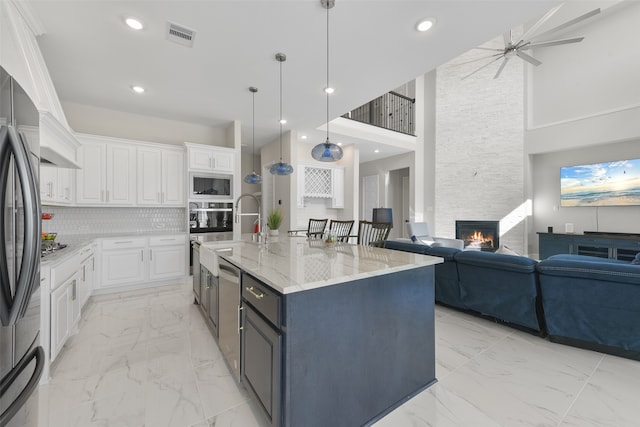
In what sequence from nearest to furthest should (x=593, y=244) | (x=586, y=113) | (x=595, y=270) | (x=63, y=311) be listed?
(x=595, y=270) → (x=63, y=311) → (x=593, y=244) → (x=586, y=113)

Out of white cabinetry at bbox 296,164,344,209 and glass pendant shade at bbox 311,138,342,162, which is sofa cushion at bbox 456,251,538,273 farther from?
white cabinetry at bbox 296,164,344,209

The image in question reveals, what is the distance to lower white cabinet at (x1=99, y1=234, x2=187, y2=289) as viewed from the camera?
3801 mm

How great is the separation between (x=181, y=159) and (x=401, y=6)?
404cm

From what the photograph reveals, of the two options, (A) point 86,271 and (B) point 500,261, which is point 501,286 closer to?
(B) point 500,261

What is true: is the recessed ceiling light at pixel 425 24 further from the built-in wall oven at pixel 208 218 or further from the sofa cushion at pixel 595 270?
the built-in wall oven at pixel 208 218

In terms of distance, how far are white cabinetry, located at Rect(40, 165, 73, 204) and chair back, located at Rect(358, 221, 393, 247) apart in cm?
394

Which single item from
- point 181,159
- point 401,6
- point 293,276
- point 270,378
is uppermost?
point 401,6

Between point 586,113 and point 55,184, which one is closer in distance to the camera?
point 55,184

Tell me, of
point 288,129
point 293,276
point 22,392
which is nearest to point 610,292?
point 293,276

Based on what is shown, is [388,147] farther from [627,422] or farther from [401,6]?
[627,422]

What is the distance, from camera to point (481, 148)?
22.6 ft

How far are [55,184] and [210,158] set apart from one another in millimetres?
2061

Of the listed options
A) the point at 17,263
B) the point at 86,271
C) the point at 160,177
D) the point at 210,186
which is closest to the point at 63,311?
the point at 86,271

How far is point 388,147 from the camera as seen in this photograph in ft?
23.3
